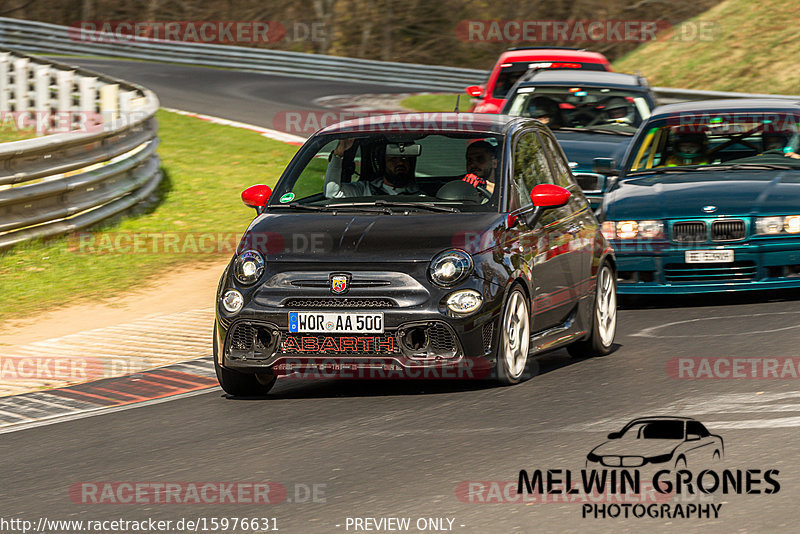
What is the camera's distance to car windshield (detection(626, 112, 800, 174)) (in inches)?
499

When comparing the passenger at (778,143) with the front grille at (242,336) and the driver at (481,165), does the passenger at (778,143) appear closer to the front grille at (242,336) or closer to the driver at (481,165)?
the driver at (481,165)

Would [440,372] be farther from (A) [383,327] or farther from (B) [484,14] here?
(B) [484,14]

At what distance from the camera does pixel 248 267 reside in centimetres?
830

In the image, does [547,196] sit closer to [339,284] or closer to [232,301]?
[339,284]

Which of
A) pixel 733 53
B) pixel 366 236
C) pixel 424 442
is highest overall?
pixel 366 236

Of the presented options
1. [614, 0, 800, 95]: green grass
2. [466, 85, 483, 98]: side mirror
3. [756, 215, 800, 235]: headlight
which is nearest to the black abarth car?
[756, 215, 800, 235]: headlight

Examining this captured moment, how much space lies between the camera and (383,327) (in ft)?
26.2

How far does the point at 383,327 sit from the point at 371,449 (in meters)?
1.24

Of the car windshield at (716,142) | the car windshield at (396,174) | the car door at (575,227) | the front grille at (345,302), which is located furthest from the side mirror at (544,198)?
the car windshield at (716,142)

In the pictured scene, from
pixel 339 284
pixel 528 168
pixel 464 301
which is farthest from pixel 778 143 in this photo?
pixel 339 284

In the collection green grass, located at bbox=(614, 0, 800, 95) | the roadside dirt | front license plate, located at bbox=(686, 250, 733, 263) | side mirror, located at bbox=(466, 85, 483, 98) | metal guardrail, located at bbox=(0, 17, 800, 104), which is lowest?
metal guardrail, located at bbox=(0, 17, 800, 104)

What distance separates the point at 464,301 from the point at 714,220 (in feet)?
13.9

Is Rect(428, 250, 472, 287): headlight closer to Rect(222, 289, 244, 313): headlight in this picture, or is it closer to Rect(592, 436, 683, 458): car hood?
Rect(222, 289, 244, 313): headlight

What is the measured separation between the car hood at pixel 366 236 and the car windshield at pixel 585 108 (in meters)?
8.38
